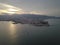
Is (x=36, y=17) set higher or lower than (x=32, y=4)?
lower

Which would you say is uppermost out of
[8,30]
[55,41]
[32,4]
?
[32,4]

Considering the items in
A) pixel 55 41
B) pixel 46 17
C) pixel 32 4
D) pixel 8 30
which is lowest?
pixel 55 41

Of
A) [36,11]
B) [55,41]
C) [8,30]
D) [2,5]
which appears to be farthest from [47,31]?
[2,5]

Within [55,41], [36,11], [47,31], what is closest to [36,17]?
[36,11]

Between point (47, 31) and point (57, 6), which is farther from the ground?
point (57, 6)

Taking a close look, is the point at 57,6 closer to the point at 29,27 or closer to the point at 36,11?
the point at 36,11

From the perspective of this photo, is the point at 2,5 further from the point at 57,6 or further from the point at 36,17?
the point at 57,6
